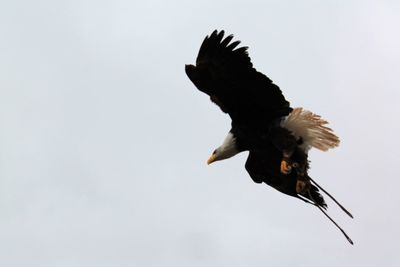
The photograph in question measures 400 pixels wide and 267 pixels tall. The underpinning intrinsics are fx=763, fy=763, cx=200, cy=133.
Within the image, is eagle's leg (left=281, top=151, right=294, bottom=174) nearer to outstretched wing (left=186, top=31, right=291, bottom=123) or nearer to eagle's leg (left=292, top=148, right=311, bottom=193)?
eagle's leg (left=292, top=148, right=311, bottom=193)

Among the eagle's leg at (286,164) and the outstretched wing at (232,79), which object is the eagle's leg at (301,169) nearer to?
the eagle's leg at (286,164)

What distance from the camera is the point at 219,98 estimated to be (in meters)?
10.9

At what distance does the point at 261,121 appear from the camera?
36.0ft

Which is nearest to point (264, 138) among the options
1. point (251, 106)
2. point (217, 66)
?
point (251, 106)

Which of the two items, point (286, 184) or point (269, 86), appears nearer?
point (269, 86)

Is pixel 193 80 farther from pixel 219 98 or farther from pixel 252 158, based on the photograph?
pixel 252 158

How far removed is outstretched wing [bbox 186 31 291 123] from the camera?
34.4 feet

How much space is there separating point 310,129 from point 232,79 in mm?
1380

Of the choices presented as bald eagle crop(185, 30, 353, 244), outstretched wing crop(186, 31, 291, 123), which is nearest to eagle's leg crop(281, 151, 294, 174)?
bald eagle crop(185, 30, 353, 244)

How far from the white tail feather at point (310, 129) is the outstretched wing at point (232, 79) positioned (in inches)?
6.4

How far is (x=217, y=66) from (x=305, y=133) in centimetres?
163

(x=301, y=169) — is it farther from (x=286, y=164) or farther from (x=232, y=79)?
(x=232, y=79)

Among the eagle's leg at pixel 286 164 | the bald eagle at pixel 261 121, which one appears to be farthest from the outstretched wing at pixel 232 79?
the eagle's leg at pixel 286 164

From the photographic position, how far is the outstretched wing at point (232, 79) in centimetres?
1049
